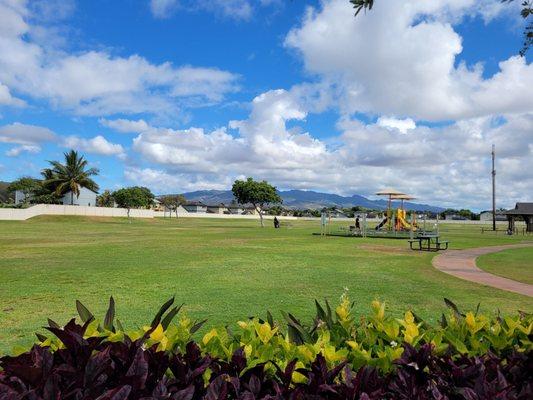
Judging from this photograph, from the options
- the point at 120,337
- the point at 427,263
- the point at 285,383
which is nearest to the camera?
the point at 285,383

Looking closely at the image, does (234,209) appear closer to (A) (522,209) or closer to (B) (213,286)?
(A) (522,209)

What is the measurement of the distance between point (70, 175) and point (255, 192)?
33004 millimetres

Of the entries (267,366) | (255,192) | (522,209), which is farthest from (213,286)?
(522,209)

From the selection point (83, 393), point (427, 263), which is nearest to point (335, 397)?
point (83, 393)

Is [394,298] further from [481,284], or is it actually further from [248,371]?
[248,371]

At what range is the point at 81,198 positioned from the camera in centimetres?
8281

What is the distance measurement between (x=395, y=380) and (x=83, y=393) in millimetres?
Answer: 1446

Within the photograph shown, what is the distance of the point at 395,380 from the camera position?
2.31 m

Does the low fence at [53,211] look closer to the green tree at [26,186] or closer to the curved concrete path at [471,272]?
the green tree at [26,186]

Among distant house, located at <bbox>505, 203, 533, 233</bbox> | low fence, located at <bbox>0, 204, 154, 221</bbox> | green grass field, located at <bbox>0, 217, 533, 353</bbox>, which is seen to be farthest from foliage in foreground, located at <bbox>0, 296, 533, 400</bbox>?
low fence, located at <bbox>0, 204, 154, 221</bbox>

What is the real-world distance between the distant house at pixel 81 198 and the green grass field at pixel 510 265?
70385mm

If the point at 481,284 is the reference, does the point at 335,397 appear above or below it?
above

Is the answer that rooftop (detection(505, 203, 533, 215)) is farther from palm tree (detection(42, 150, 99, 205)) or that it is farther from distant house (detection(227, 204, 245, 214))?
distant house (detection(227, 204, 245, 214))

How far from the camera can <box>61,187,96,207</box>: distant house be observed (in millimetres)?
77562
